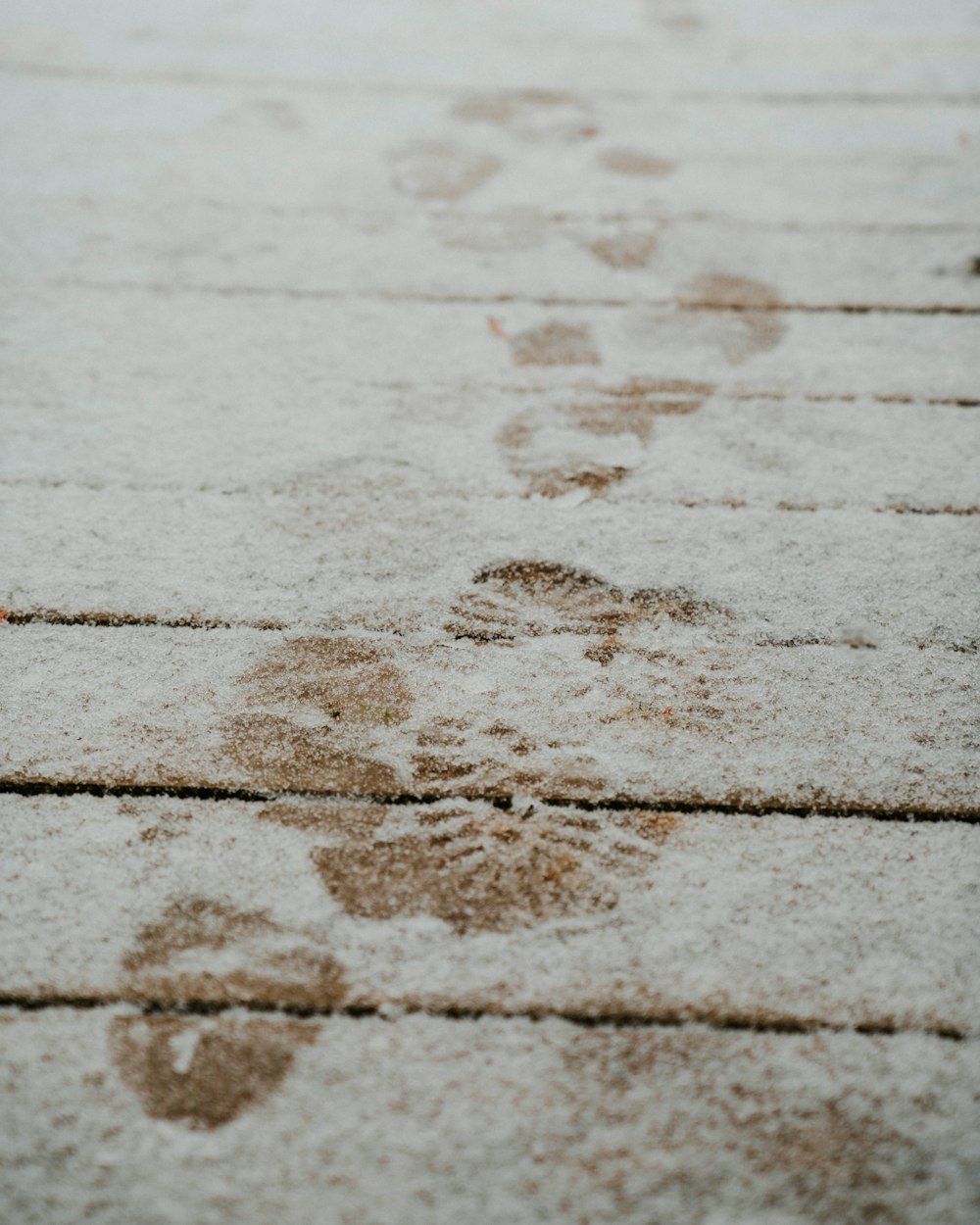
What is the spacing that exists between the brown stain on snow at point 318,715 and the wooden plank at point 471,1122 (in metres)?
0.17

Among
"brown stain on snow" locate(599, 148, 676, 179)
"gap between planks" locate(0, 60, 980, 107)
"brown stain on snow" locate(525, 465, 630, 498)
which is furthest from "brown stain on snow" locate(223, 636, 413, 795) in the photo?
"gap between planks" locate(0, 60, 980, 107)

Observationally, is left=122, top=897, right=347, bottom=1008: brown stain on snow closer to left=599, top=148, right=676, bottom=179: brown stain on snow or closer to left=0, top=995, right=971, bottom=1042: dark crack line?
left=0, top=995, right=971, bottom=1042: dark crack line

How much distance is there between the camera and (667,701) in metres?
0.76

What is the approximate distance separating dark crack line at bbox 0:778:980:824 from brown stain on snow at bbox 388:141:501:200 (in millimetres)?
992

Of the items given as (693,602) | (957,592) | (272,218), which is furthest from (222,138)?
(957,592)

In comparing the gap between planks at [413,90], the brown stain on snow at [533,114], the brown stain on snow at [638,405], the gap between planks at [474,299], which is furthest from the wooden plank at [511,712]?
the gap between planks at [413,90]

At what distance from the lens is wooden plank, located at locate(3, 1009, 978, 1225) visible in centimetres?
52

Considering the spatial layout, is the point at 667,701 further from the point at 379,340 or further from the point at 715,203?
the point at 715,203

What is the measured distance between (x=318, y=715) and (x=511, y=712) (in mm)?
140

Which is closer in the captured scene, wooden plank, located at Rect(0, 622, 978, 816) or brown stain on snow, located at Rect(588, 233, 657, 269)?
wooden plank, located at Rect(0, 622, 978, 816)

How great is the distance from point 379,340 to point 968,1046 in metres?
0.87

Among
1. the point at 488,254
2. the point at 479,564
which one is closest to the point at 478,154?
the point at 488,254

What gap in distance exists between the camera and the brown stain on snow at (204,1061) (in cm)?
55

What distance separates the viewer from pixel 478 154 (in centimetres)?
153
